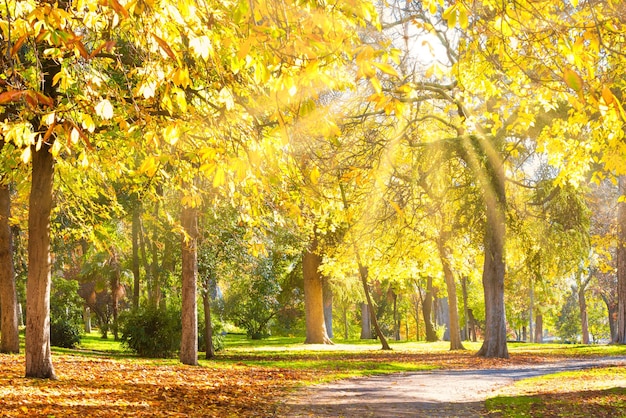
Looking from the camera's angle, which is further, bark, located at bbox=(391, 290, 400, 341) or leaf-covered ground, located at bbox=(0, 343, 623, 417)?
bark, located at bbox=(391, 290, 400, 341)

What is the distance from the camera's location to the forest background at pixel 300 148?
475 centimetres

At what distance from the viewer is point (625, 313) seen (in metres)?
32.1

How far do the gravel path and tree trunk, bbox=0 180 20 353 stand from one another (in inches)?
368

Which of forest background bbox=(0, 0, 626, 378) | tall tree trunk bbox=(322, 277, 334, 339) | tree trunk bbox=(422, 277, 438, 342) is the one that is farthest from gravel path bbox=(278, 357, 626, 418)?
Answer: tree trunk bbox=(422, 277, 438, 342)

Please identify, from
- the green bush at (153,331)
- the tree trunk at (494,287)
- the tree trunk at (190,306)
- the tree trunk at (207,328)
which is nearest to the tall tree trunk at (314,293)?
the tree trunk at (207,328)

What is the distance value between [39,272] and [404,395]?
674 centimetres

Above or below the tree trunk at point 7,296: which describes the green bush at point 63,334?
below

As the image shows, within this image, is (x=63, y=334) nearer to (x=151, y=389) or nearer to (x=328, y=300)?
(x=151, y=389)

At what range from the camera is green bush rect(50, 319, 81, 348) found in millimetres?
23750

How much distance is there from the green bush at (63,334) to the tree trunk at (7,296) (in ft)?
19.7

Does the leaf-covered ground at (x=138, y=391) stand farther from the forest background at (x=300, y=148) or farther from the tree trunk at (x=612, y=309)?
the tree trunk at (x=612, y=309)

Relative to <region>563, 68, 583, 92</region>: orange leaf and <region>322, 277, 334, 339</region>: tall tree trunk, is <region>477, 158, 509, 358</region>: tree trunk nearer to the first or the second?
<region>322, 277, 334, 339</region>: tall tree trunk

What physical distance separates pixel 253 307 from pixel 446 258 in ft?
60.7

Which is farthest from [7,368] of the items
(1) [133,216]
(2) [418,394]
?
(1) [133,216]
